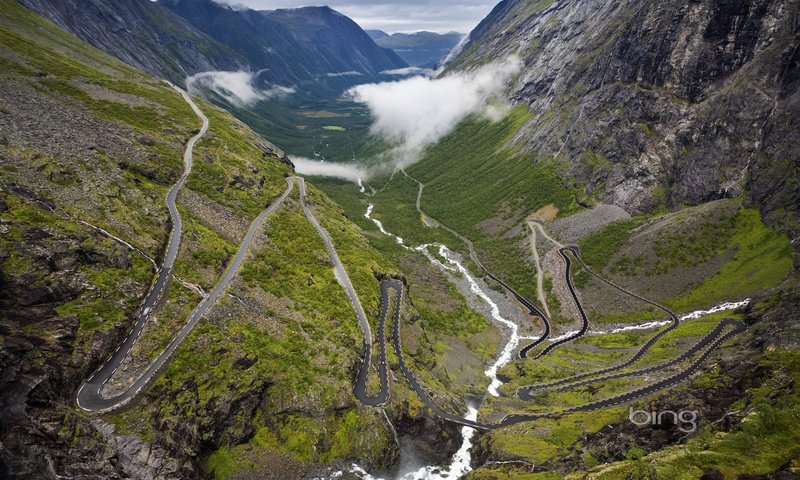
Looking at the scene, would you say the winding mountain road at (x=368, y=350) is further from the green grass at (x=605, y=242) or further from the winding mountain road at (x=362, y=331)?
the green grass at (x=605, y=242)

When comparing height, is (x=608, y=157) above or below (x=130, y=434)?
above

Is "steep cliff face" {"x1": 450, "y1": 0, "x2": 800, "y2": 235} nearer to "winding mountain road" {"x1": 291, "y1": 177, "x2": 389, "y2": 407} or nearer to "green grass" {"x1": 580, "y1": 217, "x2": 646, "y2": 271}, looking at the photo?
"green grass" {"x1": 580, "y1": 217, "x2": 646, "y2": 271}

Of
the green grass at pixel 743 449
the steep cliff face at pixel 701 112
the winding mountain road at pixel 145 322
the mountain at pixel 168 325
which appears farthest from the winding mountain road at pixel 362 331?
the steep cliff face at pixel 701 112

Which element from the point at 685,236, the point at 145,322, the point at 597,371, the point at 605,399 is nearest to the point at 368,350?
the point at 145,322

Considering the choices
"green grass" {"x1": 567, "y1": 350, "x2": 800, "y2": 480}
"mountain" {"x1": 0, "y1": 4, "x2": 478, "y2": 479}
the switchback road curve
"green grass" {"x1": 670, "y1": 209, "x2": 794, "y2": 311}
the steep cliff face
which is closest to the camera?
"green grass" {"x1": 567, "y1": 350, "x2": 800, "y2": 480}

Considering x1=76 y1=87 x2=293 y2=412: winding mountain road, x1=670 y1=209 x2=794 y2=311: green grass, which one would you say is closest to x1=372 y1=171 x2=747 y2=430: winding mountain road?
x1=670 y1=209 x2=794 y2=311: green grass

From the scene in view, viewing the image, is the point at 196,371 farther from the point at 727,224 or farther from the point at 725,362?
the point at 727,224

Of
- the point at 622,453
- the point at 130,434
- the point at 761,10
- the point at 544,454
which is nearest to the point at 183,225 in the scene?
the point at 130,434

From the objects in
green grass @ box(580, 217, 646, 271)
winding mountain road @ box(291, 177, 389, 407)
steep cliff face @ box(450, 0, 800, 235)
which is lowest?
winding mountain road @ box(291, 177, 389, 407)

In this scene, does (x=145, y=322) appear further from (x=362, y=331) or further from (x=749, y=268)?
(x=749, y=268)

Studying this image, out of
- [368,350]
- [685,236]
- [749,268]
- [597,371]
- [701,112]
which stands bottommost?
[368,350]

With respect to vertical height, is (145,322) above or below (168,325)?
above
